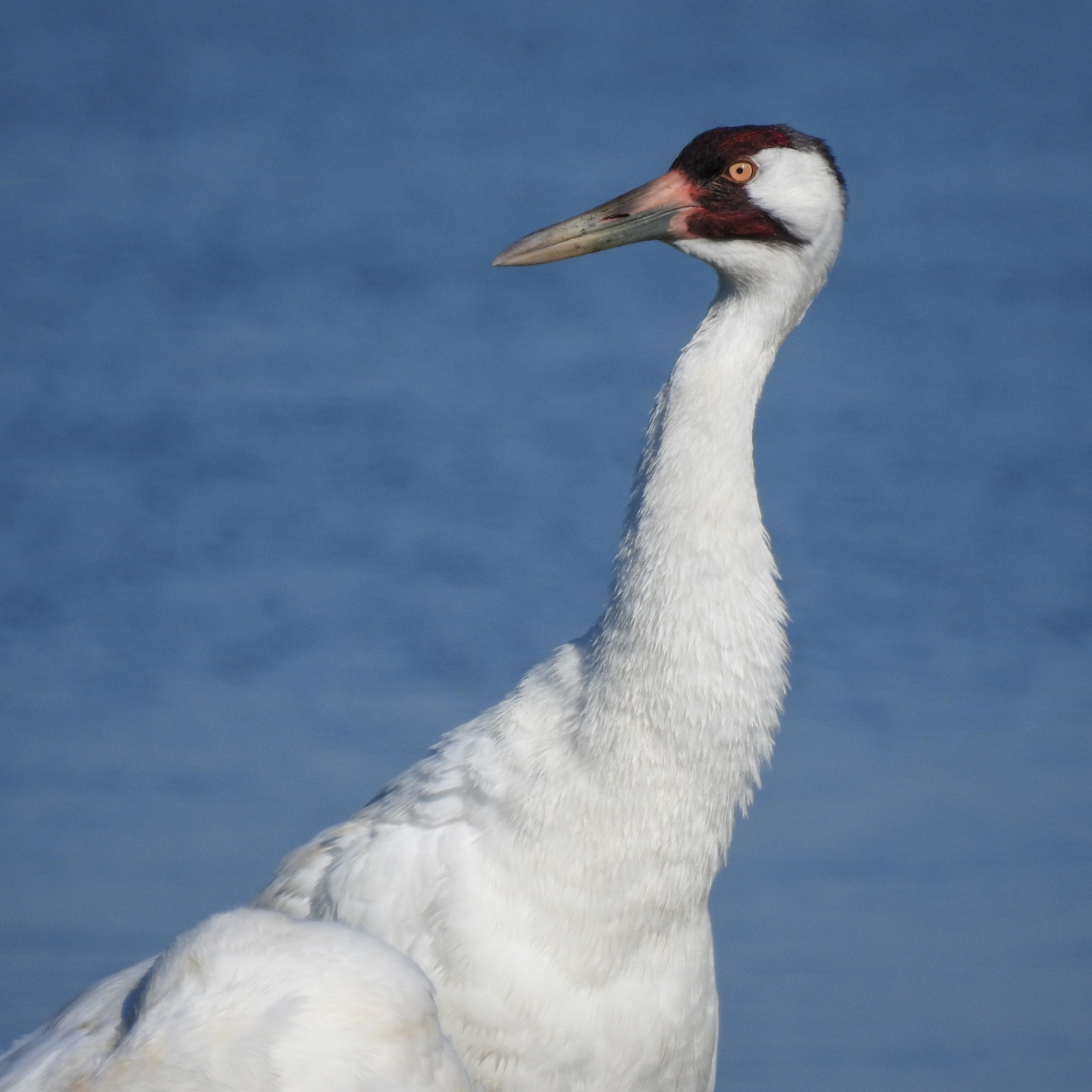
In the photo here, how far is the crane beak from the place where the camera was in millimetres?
6164

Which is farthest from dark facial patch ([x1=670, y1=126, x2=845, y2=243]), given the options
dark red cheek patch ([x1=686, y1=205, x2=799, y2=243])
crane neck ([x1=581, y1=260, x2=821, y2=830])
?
crane neck ([x1=581, y1=260, x2=821, y2=830])

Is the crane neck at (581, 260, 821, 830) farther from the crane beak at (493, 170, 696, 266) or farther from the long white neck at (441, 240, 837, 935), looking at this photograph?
the crane beak at (493, 170, 696, 266)

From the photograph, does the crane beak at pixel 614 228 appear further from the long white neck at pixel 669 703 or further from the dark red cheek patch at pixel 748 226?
the long white neck at pixel 669 703

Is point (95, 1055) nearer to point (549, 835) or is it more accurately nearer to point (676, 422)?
point (549, 835)

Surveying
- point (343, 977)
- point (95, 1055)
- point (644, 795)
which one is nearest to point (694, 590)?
point (644, 795)

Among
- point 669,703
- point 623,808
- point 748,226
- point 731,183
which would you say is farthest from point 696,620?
point 731,183

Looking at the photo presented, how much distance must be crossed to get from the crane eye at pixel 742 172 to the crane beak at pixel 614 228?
0.51 feet

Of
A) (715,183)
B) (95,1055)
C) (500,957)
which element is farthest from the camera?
(715,183)

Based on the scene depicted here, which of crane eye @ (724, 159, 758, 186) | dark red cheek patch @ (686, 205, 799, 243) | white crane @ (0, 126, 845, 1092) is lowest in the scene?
white crane @ (0, 126, 845, 1092)

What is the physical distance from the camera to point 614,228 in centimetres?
620

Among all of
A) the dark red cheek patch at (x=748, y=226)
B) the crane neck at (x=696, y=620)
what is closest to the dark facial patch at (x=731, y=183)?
the dark red cheek patch at (x=748, y=226)

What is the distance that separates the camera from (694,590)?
5.65 meters

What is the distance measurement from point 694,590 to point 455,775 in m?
0.96

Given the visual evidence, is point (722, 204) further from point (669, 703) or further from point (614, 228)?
point (669, 703)
